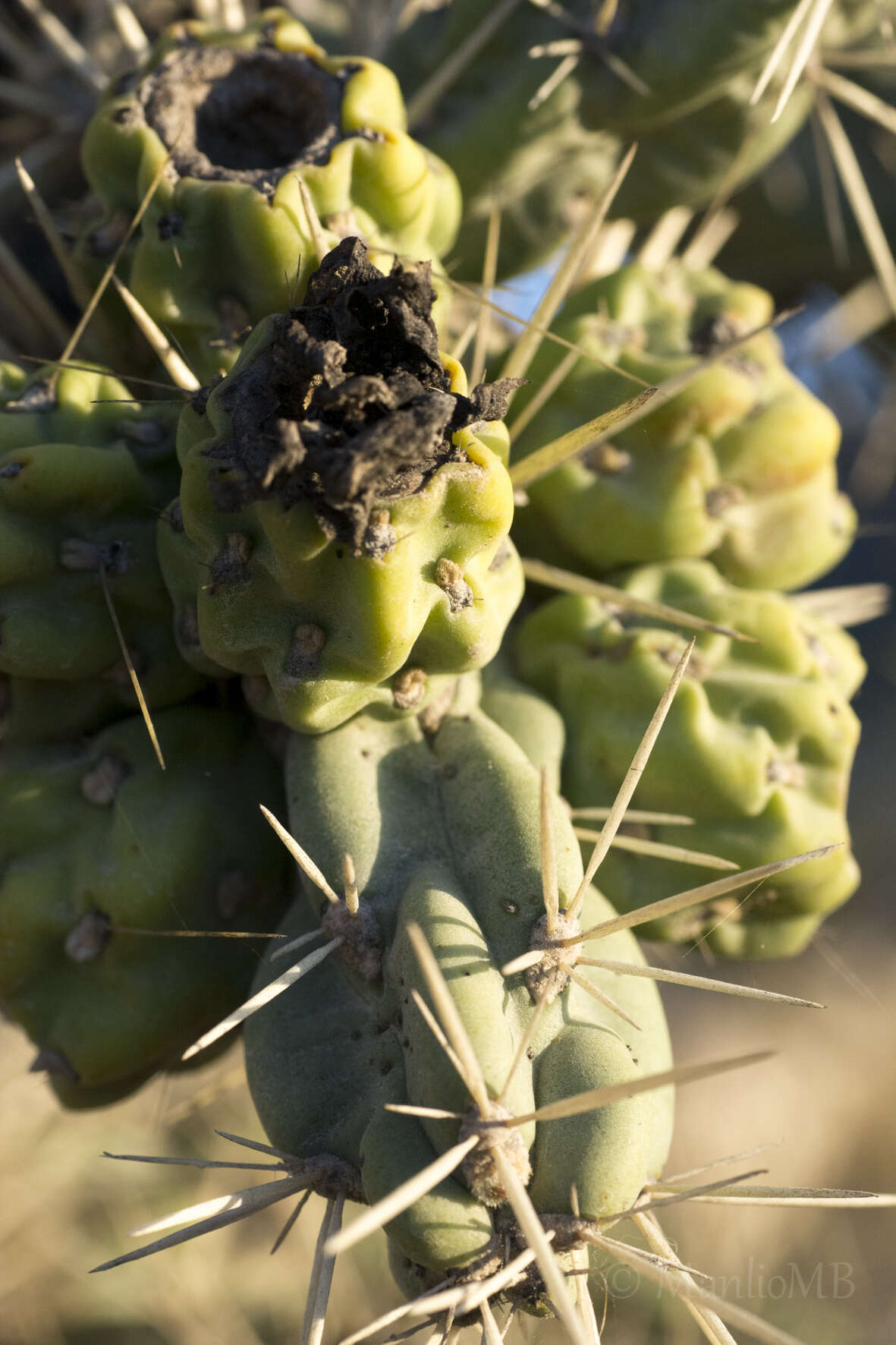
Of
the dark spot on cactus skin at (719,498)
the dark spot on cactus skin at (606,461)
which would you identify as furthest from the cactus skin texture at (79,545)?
the dark spot on cactus skin at (719,498)

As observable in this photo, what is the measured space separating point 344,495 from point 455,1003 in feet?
2.02

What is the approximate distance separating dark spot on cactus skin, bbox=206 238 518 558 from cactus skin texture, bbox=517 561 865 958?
704 mm

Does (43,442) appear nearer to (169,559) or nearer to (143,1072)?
(169,559)

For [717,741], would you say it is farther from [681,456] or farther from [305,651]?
[305,651]

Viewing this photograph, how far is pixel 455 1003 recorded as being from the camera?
1271mm

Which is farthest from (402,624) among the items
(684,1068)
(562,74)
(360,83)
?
(562,74)

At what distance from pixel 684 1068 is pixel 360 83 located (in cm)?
151

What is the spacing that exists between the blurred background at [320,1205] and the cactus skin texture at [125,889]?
587 mm

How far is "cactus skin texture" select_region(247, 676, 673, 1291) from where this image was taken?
49.1 inches

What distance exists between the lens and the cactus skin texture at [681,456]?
1975 mm

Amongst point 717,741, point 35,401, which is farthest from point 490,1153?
point 35,401

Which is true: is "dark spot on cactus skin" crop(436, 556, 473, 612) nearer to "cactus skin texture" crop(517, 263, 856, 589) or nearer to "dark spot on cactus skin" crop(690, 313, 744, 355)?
"cactus skin texture" crop(517, 263, 856, 589)

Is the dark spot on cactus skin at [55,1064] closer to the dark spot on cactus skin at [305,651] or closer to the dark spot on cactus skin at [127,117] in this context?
the dark spot on cactus skin at [305,651]

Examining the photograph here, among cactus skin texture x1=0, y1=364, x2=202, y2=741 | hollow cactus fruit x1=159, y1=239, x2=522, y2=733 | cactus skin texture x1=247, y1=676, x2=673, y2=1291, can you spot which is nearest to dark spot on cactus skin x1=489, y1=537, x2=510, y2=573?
hollow cactus fruit x1=159, y1=239, x2=522, y2=733
